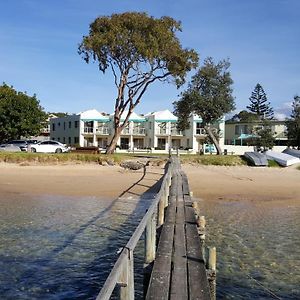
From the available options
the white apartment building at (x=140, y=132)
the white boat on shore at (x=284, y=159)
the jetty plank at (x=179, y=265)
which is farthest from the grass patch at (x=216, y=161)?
the white apartment building at (x=140, y=132)

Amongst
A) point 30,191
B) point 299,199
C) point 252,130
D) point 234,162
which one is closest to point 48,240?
point 30,191

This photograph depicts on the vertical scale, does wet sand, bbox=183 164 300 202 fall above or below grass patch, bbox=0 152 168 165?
below

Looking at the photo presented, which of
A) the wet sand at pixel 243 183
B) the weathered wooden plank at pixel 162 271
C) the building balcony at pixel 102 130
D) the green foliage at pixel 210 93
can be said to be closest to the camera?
the weathered wooden plank at pixel 162 271

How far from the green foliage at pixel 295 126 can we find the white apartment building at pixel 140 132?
10.8 m

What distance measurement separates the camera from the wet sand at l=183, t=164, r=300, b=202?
24.5 meters

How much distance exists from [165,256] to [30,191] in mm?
18412

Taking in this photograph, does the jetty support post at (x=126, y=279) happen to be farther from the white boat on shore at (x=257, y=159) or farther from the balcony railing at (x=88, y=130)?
the balcony railing at (x=88, y=130)

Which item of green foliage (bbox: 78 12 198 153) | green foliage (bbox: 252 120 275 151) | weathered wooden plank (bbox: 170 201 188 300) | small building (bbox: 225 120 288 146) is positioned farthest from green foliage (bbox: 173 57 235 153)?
weathered wooden plank (bbox: 170 201 188 300)

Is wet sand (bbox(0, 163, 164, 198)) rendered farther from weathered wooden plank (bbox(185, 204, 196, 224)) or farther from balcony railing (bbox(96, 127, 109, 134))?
balcony railing (bbox(96, 127, 109, 134))

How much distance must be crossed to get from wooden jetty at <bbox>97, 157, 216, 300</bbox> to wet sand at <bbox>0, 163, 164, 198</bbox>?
552 inches

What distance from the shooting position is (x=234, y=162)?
37.8 m

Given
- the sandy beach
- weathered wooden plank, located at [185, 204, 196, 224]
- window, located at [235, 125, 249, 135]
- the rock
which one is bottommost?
the sandy beach

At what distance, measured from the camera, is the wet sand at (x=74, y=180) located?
24.6 meters

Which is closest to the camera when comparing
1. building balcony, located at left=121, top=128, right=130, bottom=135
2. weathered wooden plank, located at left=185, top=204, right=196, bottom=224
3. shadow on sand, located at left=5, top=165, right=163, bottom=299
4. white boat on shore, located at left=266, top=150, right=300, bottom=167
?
shadow on sand, located at left=5, top=165, right=163, bottom=299
